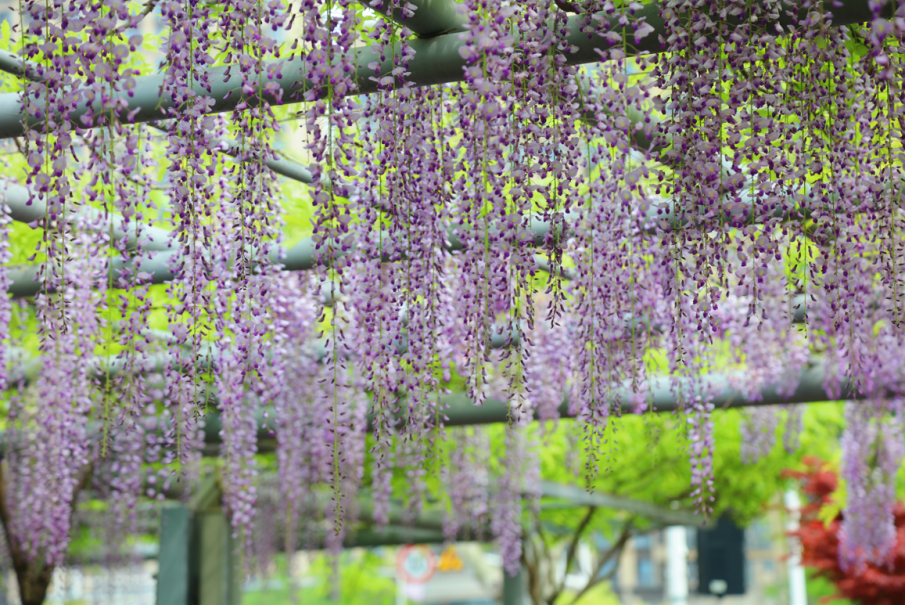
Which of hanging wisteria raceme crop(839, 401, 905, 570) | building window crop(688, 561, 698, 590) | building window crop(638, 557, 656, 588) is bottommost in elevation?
building window crop(638, 557, 656, 588)

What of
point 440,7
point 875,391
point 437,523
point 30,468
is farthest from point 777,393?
point 437,523

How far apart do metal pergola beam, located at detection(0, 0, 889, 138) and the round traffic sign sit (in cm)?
1460

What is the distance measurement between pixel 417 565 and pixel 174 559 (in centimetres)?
1049

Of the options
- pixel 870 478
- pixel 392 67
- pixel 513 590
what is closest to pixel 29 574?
pixel 392 67

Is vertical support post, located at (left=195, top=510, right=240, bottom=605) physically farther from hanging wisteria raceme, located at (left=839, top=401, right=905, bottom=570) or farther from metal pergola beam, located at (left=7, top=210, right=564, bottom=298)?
hanging wisteria raceme, located at (left=839, top=401, right=905, bottom=570)

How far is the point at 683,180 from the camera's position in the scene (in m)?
2.54

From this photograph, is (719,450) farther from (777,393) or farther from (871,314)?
(871,314)

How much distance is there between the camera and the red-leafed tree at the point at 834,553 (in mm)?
8062

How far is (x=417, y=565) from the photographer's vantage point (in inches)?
694

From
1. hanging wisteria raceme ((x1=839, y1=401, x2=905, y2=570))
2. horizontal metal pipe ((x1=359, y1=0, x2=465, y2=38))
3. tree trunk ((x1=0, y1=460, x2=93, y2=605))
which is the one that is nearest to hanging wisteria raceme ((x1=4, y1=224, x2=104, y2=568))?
tree trunk ((x1=0, y1=460, x2=93, y2=605))

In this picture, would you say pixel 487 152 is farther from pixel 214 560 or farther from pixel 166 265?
pixel 214 560

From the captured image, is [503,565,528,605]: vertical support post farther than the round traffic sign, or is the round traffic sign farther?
the round traffic sign

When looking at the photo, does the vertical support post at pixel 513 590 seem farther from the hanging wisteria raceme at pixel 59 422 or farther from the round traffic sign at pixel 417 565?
the round traffic sign at pixel 417 565

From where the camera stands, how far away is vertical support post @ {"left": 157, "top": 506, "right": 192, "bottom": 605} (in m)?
7.56
